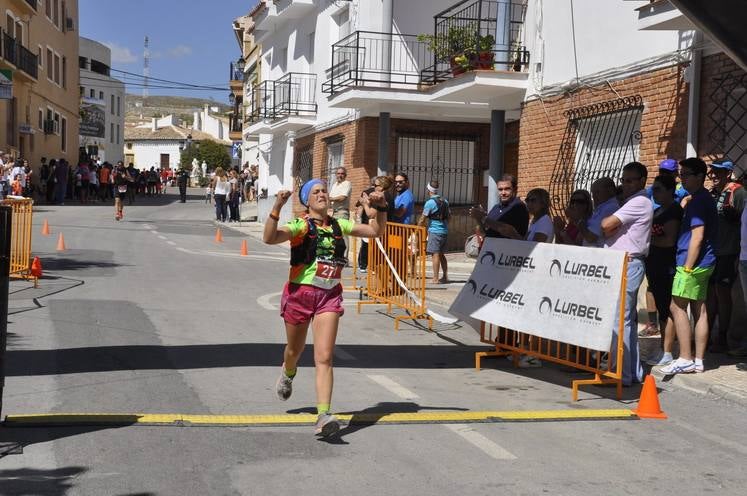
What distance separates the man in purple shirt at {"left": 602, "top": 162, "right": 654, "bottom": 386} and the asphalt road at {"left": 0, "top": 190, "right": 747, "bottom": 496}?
366mm

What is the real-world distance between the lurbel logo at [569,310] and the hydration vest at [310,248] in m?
2.52

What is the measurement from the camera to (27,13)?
42.1m

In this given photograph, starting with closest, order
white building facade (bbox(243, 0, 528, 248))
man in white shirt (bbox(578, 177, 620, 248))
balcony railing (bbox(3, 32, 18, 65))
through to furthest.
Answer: man in white shirt (bbox(578, 177, 620, 248)) → white building facade (bbox(243, 0, 528, 248)) → balcony railing (bbox(3, 32, 18, 65))

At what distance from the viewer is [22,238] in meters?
13.2

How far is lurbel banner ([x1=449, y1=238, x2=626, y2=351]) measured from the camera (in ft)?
24.3

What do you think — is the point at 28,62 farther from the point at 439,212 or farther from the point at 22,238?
the point at 439,212

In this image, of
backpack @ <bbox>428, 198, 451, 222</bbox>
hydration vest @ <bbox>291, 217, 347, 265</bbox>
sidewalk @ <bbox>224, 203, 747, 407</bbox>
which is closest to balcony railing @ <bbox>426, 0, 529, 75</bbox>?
backpack @ <bbox>428, 198, 451, 222</bbox>

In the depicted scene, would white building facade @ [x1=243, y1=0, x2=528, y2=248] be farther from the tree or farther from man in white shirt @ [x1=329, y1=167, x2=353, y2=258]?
the tree

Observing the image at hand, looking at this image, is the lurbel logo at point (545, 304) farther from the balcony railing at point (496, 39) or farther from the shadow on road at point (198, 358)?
the balcony railing at point (496, 39)

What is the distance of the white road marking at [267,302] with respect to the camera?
11788 mm

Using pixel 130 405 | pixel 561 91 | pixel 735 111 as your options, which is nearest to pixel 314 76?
pixel 561 91

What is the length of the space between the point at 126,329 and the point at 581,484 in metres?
6.05

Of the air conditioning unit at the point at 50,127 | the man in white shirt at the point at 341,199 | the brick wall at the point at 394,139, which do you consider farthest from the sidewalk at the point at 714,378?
the air conditioning unit at the point at 50,127

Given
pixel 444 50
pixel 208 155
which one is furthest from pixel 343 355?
pixel 208 155
